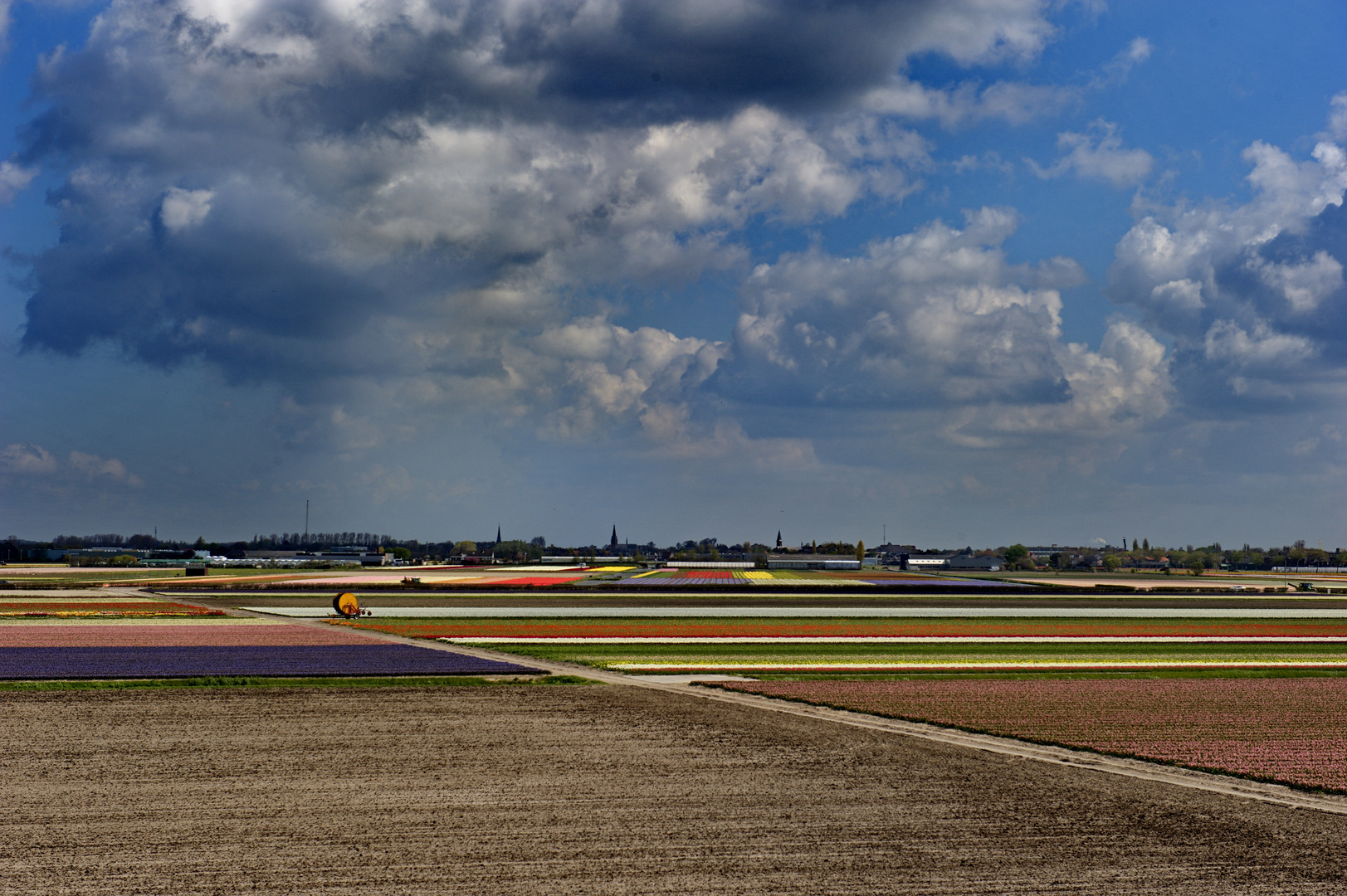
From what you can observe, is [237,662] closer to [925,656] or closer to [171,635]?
[171,635]

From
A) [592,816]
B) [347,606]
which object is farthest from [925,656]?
[347,606]

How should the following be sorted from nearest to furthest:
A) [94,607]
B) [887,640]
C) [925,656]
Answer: [925,656] → [887,640] → [94,607]

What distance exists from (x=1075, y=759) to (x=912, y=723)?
14.6ft

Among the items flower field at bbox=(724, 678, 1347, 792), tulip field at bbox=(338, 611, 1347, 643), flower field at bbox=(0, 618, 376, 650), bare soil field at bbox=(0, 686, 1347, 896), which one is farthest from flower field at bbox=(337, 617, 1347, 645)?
bare soil field at bbox=(0, 686, 1347, 896)

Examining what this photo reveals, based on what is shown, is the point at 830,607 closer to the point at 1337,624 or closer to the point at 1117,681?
the point at 1337,624

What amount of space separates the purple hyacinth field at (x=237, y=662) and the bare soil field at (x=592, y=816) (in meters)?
8.26

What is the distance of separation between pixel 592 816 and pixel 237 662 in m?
24.3

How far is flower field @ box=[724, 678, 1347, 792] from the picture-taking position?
1917 centimetres

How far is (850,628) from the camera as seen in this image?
50.0 metres

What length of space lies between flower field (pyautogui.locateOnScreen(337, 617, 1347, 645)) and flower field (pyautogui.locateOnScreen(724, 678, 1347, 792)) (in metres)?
16.0

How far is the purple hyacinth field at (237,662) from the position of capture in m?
30.2

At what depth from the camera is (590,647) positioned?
38656 millimetres

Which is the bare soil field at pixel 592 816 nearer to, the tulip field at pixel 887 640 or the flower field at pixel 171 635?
the tulip field at pixel 887 640

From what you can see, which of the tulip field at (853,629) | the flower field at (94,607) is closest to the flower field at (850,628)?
the tulip field at (853,629)
